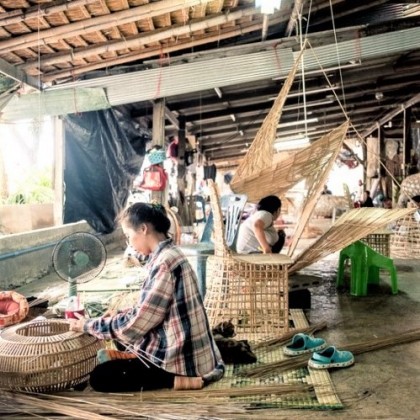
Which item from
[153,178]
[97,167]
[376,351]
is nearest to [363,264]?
[376,351]

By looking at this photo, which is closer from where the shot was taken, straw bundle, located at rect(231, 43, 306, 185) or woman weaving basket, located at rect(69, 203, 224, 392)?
woman weaving basket, located at rect(69, 203, 224, 392)

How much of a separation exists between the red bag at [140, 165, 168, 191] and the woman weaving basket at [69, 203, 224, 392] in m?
3.97

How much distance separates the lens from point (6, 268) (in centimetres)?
488

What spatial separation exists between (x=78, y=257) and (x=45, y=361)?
1.09m

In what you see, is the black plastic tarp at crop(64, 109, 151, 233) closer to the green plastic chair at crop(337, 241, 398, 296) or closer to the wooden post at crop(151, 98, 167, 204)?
the wooden post at crop(151, 98, 167, 204)

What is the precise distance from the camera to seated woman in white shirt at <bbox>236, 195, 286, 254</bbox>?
13.8 ft

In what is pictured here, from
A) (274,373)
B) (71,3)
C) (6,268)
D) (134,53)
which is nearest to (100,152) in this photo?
(134,53)

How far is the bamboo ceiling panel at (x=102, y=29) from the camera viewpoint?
4.07m

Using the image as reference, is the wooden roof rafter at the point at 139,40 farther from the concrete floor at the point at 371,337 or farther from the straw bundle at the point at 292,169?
the concrete floor at the point at 371,337

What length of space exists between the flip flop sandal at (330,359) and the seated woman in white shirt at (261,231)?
1370 millimetres

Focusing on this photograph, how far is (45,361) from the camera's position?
2273 millimetres

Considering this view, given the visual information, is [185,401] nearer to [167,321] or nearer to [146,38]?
[167,321]

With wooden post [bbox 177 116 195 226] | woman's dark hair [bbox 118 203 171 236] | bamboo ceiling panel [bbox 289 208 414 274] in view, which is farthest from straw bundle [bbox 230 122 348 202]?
wooden post [bbox 177 116 195 226]

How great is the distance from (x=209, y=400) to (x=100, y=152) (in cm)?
463
